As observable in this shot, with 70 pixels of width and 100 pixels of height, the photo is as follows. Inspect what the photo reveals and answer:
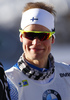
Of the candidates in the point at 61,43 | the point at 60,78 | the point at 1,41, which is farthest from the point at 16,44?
the point at 60,78

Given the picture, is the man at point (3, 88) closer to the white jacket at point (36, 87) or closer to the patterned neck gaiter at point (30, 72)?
the white jacket at point (36, 87)

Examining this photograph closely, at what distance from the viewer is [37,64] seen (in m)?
2.52

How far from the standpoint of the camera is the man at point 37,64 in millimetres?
2354

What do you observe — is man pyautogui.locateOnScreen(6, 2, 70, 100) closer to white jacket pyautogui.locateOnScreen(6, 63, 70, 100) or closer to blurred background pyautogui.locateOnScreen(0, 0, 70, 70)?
white jacket pyautogui.locateOnScreen(6, 63, 70, 100)

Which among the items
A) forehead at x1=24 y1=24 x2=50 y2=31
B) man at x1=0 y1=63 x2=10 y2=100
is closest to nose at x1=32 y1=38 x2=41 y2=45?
forehead at x1=24 y1=24 x2=50 y2=31

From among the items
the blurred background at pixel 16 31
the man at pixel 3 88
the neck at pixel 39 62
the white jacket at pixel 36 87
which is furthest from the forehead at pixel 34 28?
the blurred background at pixel 16 31

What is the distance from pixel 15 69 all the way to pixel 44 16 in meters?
0.64

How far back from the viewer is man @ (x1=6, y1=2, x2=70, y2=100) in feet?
7.72

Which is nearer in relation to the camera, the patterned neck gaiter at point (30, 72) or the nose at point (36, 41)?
the nose at point (36, 41)

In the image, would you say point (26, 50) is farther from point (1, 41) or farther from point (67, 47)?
point (67, 47)

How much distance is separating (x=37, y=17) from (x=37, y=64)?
1.63ft

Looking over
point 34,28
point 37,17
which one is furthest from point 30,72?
point 37,17

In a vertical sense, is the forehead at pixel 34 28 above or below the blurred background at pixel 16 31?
above

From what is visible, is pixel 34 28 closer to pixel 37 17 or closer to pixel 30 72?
pixel 37 17
